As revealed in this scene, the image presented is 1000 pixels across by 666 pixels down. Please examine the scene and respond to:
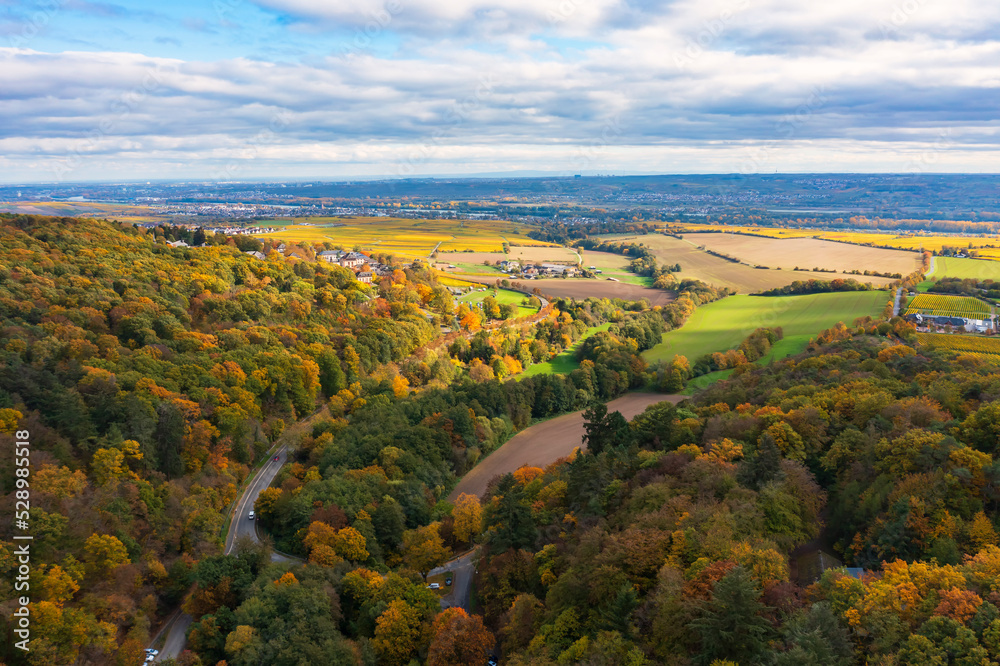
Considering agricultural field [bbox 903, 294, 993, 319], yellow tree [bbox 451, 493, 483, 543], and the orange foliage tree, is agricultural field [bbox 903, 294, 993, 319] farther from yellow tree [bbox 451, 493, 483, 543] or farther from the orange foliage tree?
the orange foliage tree

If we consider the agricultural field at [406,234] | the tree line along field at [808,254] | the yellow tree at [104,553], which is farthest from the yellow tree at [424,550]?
the tree line along field at [808,254]

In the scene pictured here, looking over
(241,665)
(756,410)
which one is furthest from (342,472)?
(756,410)

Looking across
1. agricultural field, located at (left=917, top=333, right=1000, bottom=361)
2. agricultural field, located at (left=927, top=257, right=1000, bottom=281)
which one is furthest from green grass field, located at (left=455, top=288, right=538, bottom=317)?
agricultural field, located at (left=927, top=257, right=1000, bottom=281)

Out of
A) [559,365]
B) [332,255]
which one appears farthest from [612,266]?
[332,255]

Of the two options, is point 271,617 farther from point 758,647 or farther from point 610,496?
point 758,647

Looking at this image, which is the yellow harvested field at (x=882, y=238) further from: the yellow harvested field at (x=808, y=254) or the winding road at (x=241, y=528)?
the winding road at (x=241, y=528)

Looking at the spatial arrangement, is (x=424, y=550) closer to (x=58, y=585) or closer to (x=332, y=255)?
(x=58, y=585)
